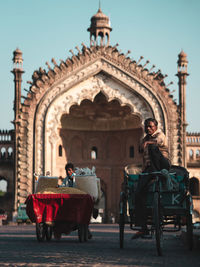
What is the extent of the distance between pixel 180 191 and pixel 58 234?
3.67 m

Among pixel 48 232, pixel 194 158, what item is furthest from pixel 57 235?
pixel 194 158

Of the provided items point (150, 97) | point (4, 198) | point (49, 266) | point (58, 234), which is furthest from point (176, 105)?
point (49, 266)

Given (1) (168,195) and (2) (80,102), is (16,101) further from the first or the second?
(1) (168,195)

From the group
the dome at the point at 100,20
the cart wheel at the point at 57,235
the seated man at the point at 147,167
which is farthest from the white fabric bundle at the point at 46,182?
the dome at the point at 100,20

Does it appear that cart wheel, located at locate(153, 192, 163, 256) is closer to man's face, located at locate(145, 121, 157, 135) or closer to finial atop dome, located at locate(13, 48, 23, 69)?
man's face, located at locate(145, 121, 157, 135)

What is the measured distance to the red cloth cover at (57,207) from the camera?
11.4 metres

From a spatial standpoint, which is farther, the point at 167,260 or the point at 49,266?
the point at 167,260

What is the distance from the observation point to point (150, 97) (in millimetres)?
32094

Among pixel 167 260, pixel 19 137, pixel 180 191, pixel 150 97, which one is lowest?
pixel 167 260

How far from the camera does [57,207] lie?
37.6ft

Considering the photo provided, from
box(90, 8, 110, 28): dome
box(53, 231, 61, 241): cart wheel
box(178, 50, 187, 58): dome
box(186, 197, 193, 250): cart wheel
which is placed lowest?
box(53, 231, 61, 241): cart wheel

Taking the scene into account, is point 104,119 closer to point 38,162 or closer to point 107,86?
point 107,86

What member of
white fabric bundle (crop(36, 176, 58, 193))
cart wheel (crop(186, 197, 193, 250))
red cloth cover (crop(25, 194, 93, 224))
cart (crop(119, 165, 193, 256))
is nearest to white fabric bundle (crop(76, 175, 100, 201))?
white fabric bundle (crop(36, 176, 58, 193))

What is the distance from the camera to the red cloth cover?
1141 cm
